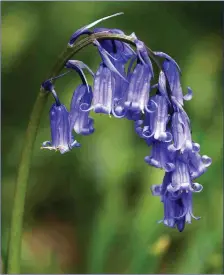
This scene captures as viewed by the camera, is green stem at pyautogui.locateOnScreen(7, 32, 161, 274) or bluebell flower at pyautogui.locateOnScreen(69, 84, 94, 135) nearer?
green stem at pyautogui.locateOnScreen(7, 32, 161, 274)

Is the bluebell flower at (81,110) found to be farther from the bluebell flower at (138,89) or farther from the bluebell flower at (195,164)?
the bluebell flower at (195,164)

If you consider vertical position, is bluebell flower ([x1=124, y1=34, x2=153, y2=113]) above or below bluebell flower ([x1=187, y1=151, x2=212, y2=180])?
above

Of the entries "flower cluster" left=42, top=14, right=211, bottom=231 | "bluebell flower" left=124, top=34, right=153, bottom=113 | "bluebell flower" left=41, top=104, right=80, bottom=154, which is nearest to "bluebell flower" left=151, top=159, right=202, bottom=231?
"flower cluster" left=42, top=14, right=211, bottom=231

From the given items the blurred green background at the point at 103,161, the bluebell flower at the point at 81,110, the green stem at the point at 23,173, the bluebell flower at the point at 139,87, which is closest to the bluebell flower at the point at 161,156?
the bluebell flower at the point at 139,87

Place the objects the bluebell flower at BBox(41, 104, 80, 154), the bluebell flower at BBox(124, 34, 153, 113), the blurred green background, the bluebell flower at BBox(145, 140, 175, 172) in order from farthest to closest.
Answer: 1. the blurred green background
2. the bluebell flower at BBox(41, 104, 80, 154)
3. the bluebell flower at BBox(145, 140, 175, 172)
4. the bluebell flower at BBox(124, 34, 153, 113)

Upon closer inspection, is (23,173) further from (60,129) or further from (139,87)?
(139,87)

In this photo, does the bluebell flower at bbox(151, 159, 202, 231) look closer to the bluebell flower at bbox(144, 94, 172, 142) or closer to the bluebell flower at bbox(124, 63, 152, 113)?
the bluebell flower at bbox(144, 94, 172, 142)
